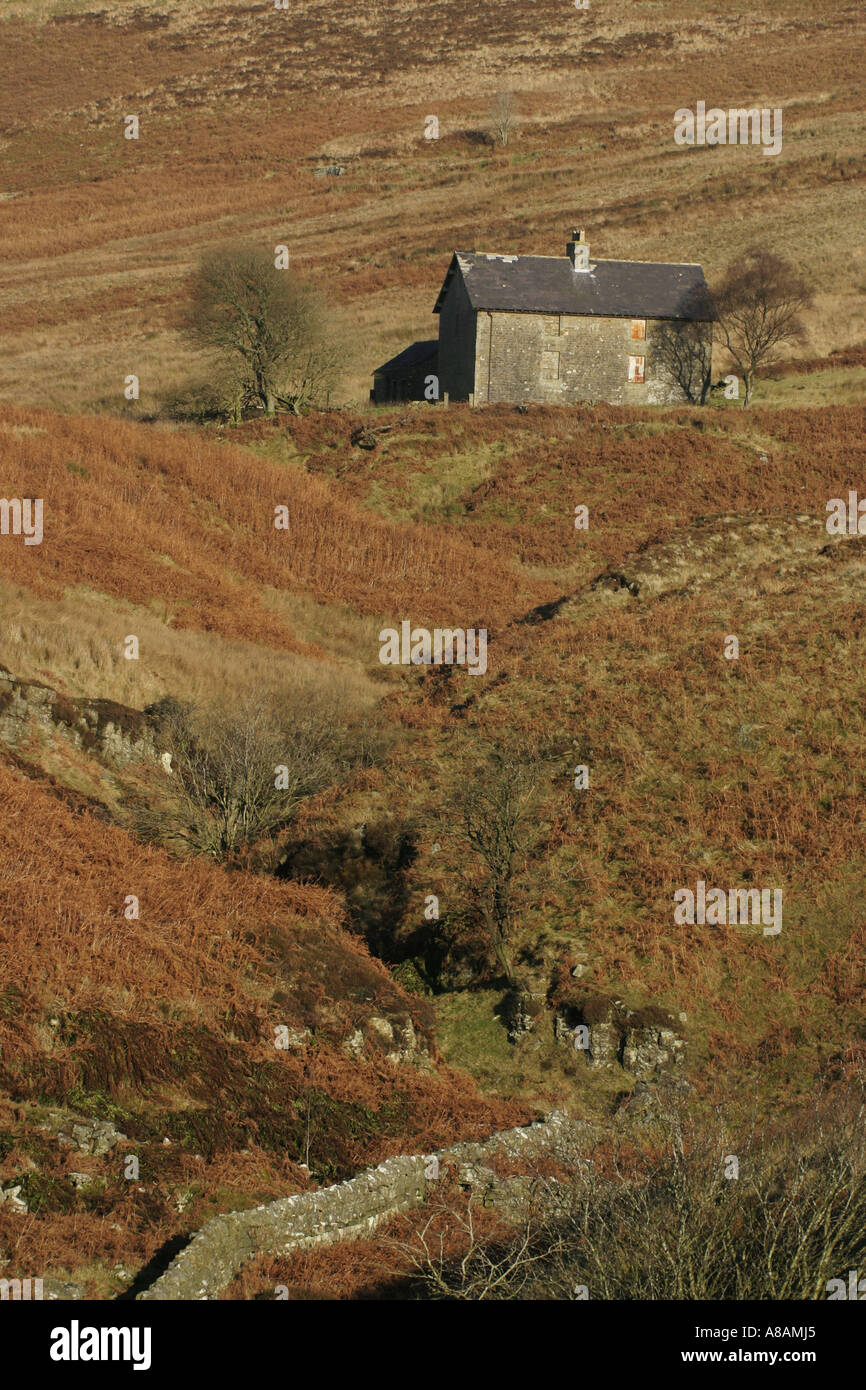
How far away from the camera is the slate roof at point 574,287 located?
53.8 m

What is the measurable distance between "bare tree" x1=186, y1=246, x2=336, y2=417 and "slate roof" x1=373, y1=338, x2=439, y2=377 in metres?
6.89

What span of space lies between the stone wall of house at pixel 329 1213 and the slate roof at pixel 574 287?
44.3 meters

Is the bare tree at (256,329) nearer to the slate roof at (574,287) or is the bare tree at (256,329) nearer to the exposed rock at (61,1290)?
the slate roof at (574,287)

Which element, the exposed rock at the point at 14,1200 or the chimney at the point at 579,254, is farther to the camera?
the chimney at the point at 579,254

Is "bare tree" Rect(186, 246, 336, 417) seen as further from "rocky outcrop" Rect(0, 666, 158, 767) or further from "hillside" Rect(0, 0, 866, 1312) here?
"rocky outcrop" Rect(0, 666, 158, 767)

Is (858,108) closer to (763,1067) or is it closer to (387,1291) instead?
(763,1067)

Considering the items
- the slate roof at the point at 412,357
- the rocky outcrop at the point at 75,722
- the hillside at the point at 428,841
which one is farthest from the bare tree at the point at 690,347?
the rocky outcrop at the point at 75,722

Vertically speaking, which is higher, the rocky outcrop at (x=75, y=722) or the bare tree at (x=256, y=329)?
the bare tree at (x=256, y=329)

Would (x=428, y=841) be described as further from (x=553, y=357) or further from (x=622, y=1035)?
(x=553, y=357)

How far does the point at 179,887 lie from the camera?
1839 cm

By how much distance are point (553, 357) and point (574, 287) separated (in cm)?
377

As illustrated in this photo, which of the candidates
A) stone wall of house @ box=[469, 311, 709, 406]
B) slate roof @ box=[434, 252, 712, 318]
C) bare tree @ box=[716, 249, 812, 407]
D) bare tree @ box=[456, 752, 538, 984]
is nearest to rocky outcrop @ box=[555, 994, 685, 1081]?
bare tree @ box=[456, 752, 538, 984]

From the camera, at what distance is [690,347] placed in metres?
55.8

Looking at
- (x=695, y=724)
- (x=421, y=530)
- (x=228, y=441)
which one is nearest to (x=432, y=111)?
(x=228, y=441)
